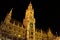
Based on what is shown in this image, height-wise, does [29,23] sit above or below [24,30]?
above

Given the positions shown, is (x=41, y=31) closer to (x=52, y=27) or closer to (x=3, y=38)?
(x=52, y=27)

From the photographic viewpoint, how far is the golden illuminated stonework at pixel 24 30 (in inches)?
680

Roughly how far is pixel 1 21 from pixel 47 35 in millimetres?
6137

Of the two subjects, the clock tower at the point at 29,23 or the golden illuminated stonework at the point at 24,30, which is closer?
the golden illuminated stonework at the point at 24,30

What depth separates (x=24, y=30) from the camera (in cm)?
1909

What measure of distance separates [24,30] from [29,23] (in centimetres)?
92

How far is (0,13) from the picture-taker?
17797mm

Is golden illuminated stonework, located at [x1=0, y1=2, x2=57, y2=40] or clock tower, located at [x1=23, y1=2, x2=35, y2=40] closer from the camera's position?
golden illuminated stonework, located at [x1=0, y1=2, x2=57, y2=40]

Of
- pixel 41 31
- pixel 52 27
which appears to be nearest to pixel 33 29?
pixel 41 31

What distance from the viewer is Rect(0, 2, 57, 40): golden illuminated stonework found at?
17.3 m

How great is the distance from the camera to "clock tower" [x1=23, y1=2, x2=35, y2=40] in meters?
19.1

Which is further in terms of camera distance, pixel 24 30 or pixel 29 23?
pixel 29 23

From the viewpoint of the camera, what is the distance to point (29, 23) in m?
19.5

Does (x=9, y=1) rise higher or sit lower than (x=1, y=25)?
higher
